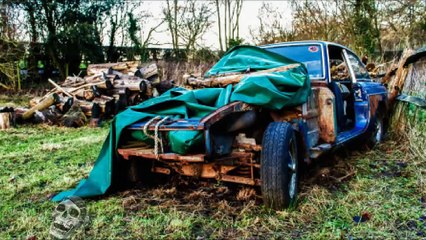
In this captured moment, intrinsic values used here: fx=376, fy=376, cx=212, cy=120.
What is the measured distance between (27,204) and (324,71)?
3.81 m

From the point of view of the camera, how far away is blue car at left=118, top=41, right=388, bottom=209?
327 cm

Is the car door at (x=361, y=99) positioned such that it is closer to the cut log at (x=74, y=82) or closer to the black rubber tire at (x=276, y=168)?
the black rubber tire at (x=276, y=168)

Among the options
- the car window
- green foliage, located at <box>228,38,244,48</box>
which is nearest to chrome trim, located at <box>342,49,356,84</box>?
the car window

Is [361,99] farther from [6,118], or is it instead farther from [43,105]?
[43,105]

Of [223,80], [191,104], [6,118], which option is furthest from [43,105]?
[191,104]

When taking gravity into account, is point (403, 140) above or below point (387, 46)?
below

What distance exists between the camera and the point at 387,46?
658 inches

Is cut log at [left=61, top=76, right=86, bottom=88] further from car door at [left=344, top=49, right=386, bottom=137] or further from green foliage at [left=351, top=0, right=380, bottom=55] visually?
green foliage at [left=351, top=0, right=380, bottom=55]

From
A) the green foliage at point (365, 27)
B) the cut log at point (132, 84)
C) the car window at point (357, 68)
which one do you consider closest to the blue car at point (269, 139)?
the car window at point (357, 68)

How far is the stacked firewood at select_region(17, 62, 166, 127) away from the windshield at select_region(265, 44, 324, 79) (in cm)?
625

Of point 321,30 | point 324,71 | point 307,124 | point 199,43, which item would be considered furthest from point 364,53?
point 307,124

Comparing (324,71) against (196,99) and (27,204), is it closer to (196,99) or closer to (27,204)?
(196,99)

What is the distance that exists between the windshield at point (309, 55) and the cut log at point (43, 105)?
7.25 m

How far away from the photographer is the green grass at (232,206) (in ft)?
10.1
